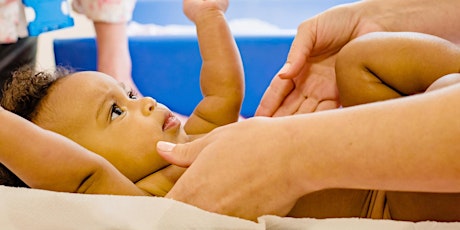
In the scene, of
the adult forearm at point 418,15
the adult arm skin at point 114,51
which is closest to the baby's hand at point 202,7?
the adult forearm at point 418,15

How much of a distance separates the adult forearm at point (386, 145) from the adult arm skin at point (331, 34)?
0.42 meters

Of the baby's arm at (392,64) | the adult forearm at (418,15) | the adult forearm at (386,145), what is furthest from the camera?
the adult forearm at (418,15)

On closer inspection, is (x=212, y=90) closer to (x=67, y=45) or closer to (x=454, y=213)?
(x=454, y=213)

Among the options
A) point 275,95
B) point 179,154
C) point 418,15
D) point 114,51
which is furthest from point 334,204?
point 114,51

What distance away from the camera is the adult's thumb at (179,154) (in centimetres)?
74

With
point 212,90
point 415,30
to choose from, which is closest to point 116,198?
point 212,90

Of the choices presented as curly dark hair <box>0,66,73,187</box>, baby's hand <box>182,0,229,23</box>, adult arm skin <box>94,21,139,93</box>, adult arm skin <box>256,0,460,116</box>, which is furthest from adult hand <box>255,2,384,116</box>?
adult arm skin <box>94,21,139,93</box>

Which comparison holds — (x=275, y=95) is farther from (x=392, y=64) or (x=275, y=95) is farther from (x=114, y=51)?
(x=114, y=51)

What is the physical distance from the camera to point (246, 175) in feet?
2.08

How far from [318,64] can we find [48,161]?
0.57 m

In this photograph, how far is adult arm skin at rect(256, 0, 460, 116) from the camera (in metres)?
1.05

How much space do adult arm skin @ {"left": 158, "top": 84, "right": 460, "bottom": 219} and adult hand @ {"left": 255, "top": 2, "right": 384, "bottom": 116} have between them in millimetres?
420

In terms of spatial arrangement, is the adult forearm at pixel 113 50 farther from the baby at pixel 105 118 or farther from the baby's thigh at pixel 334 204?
the baby's thigh at pixel 334 204

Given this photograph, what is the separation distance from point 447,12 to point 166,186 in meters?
0.58
